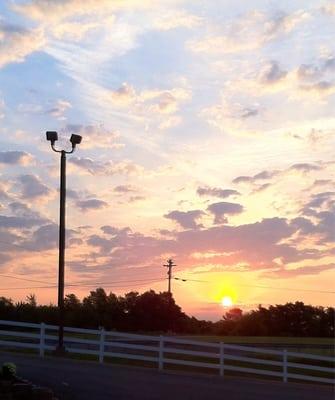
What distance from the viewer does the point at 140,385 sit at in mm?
18672

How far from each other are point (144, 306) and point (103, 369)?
199 ft

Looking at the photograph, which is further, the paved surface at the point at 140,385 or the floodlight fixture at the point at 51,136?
the floodlight fixture at the point at 51,136

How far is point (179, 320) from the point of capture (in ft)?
281

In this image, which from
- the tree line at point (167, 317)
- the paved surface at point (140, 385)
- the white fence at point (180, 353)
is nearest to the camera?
the paved surface at point (140, 385)

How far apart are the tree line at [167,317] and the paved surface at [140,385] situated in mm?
46146

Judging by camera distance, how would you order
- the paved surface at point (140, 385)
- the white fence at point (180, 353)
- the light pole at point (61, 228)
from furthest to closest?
1. the light pole at point (61, 228)
2. the white fence at point (180, 353)
3. the paved surface at point (140, 385)

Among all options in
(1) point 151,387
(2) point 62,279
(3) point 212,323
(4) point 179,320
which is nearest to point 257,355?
(2) point 62,279

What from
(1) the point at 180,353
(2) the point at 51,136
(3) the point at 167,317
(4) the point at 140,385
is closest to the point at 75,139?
(2) the point at 51,136

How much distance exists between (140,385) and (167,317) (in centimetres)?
6449

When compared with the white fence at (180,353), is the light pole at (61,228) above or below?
above

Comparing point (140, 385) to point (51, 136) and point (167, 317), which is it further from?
point (167, 317)

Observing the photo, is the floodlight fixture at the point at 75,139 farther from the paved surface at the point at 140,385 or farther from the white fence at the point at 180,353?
the paved surface at the point at 140,385

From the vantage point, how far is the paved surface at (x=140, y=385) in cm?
1677

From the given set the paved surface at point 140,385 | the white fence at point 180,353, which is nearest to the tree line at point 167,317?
the white fence at point 180,353
